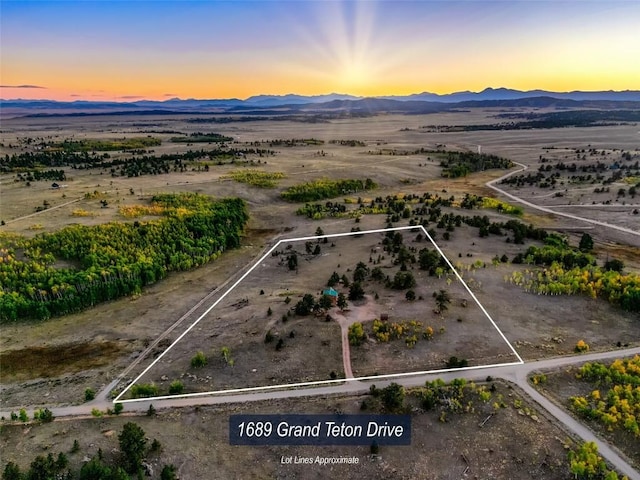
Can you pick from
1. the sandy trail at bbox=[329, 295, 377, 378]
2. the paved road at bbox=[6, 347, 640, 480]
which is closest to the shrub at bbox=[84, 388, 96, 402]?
the paved road at bbox=[6, 347, 640, 480]

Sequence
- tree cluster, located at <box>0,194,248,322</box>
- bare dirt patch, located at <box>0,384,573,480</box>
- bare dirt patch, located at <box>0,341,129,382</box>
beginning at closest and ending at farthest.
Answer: bare dirt patch, located at <box>0,384,573,480</box>, bare dirt patch, located at <box>0,341,129,382</box>, tree cluster, located at <box>0,194,248,322</box>

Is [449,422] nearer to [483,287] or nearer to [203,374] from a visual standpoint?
[203,374]

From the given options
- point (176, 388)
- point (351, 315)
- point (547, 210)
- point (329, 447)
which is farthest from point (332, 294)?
point (547, 210)

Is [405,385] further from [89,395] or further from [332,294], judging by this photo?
[89,395]

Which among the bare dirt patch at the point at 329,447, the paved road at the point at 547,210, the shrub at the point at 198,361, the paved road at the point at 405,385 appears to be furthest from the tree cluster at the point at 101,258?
the paved road at the point at 547,210

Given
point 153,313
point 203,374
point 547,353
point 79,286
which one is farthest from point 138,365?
point 547,353

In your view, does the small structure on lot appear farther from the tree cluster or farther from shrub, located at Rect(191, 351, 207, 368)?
the tree cluster

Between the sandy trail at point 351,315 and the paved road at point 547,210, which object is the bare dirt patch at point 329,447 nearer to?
the sandy trail at point 351,315

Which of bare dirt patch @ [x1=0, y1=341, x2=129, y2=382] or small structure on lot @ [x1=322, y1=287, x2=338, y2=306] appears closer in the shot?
bare dirt patch @ [x1=0, y1=341, x2=129, y2=382]
